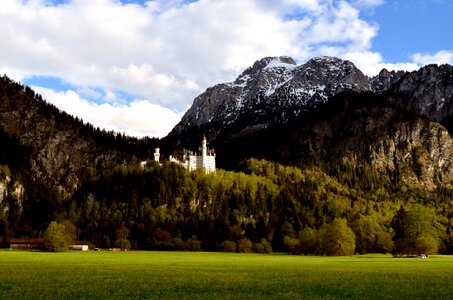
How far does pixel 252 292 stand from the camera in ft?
151

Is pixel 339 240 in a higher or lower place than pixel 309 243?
higher

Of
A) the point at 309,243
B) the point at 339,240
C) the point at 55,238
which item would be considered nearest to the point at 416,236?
the point at 339,240

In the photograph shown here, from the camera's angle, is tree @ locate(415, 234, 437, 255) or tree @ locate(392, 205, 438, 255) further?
tree @ locate(392, 205, 438, 255)

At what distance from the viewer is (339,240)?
16175 centimetres

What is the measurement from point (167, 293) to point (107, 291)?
5193mm

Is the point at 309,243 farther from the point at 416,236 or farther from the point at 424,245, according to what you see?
the point at 424,245

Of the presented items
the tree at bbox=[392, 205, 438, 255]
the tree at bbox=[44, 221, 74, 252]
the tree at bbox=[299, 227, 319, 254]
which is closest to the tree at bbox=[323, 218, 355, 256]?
the tree at bbox=[299, 227, 319, 254]

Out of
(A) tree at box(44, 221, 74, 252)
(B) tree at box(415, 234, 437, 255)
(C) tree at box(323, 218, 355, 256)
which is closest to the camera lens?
(B) tree at box(415, 234, 437, 255)

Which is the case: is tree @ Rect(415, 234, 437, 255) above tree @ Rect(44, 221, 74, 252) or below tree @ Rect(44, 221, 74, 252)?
below

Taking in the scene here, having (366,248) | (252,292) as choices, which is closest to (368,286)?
(252,292)

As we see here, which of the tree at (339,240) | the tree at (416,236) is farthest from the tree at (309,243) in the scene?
the tree at (416,236)

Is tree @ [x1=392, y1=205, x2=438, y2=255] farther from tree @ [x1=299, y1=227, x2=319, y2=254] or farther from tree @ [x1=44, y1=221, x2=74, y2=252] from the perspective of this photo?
tree @ [x1=44, y1=221, x2=74, y2=252]

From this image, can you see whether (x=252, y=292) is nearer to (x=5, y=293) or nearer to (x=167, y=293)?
(x=167, y=293)

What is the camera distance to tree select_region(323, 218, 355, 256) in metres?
162
